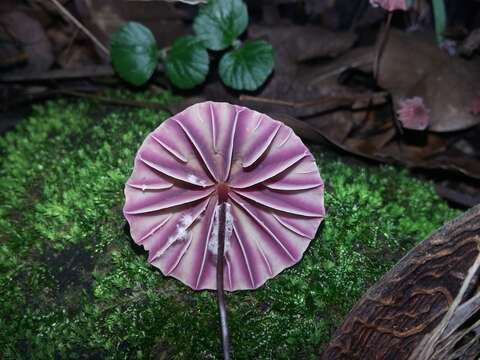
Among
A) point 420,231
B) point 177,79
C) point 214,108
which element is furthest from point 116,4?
point 420,231

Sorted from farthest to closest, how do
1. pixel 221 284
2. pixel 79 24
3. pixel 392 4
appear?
pixel 79 24 < pixel 392 4 < pixel 221 284

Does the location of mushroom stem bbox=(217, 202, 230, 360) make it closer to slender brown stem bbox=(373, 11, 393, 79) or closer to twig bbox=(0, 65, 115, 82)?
slender brown stem bbox=(373, 11, 393, 79)

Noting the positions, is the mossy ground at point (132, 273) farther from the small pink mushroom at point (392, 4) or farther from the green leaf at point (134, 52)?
the small pink mushroom at point (392, 4)

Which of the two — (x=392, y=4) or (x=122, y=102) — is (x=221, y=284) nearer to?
(x=122, y=102)

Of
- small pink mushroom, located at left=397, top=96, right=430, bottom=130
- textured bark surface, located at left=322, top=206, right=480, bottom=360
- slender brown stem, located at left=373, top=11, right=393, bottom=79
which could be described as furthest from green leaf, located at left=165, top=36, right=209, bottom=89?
textured bark surface, located at left=322, top=206, right=480, bottom=360

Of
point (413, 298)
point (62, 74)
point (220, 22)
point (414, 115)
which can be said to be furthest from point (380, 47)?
point (62, 74)

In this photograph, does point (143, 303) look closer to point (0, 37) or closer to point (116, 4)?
point (116, 4)
